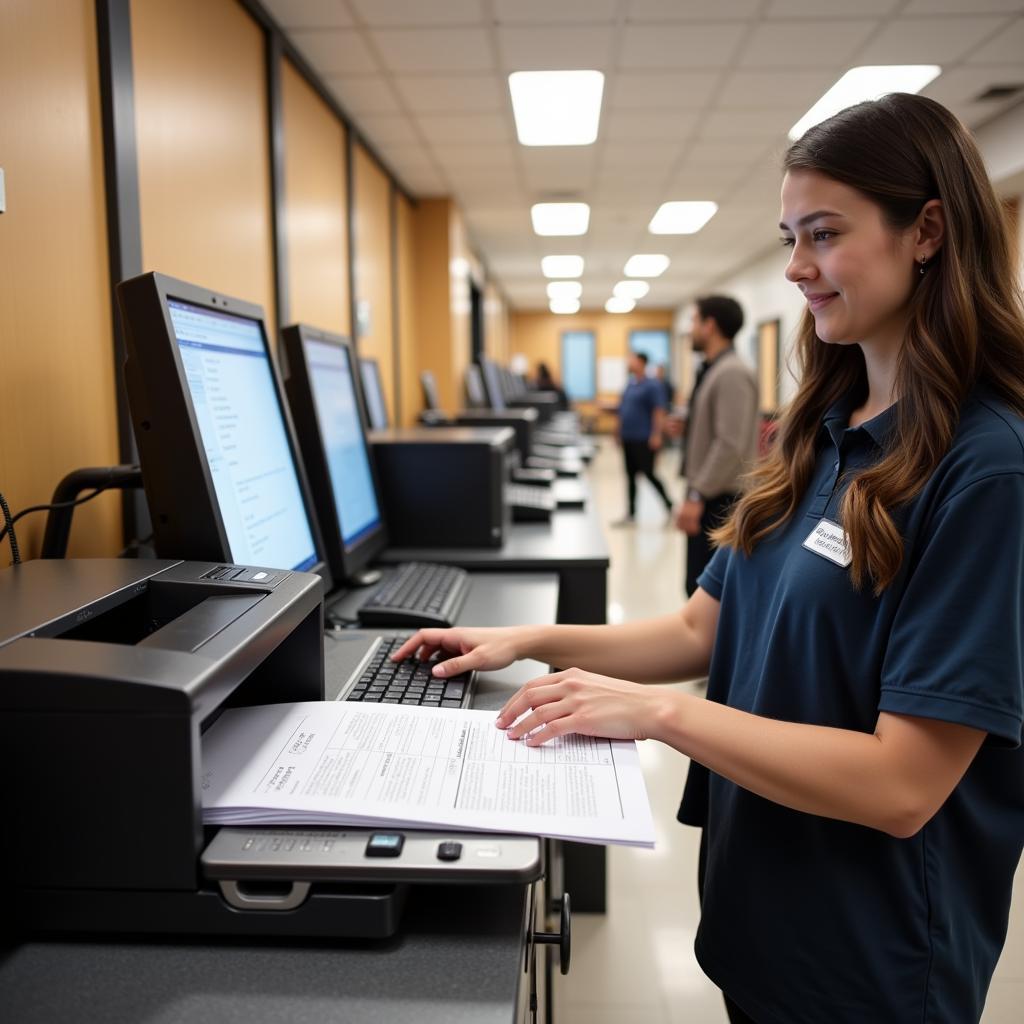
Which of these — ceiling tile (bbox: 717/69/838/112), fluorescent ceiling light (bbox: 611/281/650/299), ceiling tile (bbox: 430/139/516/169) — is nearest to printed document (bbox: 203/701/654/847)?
ceiling tile (bbox: 717/69/838/112)

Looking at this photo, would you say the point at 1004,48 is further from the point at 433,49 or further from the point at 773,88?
the point at 433,49

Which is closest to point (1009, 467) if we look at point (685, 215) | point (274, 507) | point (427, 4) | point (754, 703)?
point (754, 703)

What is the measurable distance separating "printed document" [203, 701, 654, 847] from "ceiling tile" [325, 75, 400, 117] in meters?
3.42

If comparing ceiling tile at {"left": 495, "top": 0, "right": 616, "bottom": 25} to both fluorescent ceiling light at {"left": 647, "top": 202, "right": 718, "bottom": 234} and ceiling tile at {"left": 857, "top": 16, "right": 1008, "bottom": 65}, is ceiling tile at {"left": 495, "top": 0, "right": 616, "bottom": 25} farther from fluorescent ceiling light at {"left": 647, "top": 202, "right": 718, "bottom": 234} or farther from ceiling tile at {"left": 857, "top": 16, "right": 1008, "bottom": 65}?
fluorescent ceiling light at {"left": 647, "top": 202, "right": 718, "bottom": 234}

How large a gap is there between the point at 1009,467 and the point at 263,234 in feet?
8.49

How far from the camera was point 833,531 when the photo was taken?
2.93 ft

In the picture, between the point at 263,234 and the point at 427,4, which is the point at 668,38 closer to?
the point at 427,4

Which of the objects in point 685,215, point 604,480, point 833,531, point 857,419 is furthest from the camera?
point 604,480

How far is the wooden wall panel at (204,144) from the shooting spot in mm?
1950

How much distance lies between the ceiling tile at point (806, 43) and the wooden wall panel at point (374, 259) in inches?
75.5

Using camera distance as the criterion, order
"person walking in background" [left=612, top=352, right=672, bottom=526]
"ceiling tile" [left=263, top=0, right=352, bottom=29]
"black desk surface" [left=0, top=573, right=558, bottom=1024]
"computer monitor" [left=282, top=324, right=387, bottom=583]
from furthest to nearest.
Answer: "person walking in background" [left=612, top=352, right=672, bottom=526] < "ceiling tile" [left=263, top=0, right=352, bottom=29] < "computer monitor" [left=282, top=324, right=387, bottom=583] < "black desk surface" [left=0, top=573, right=558, bottom=1024]

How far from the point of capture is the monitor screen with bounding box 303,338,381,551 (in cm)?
157

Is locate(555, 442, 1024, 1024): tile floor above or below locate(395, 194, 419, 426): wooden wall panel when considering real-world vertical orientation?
below

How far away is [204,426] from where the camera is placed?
0.98 meters
